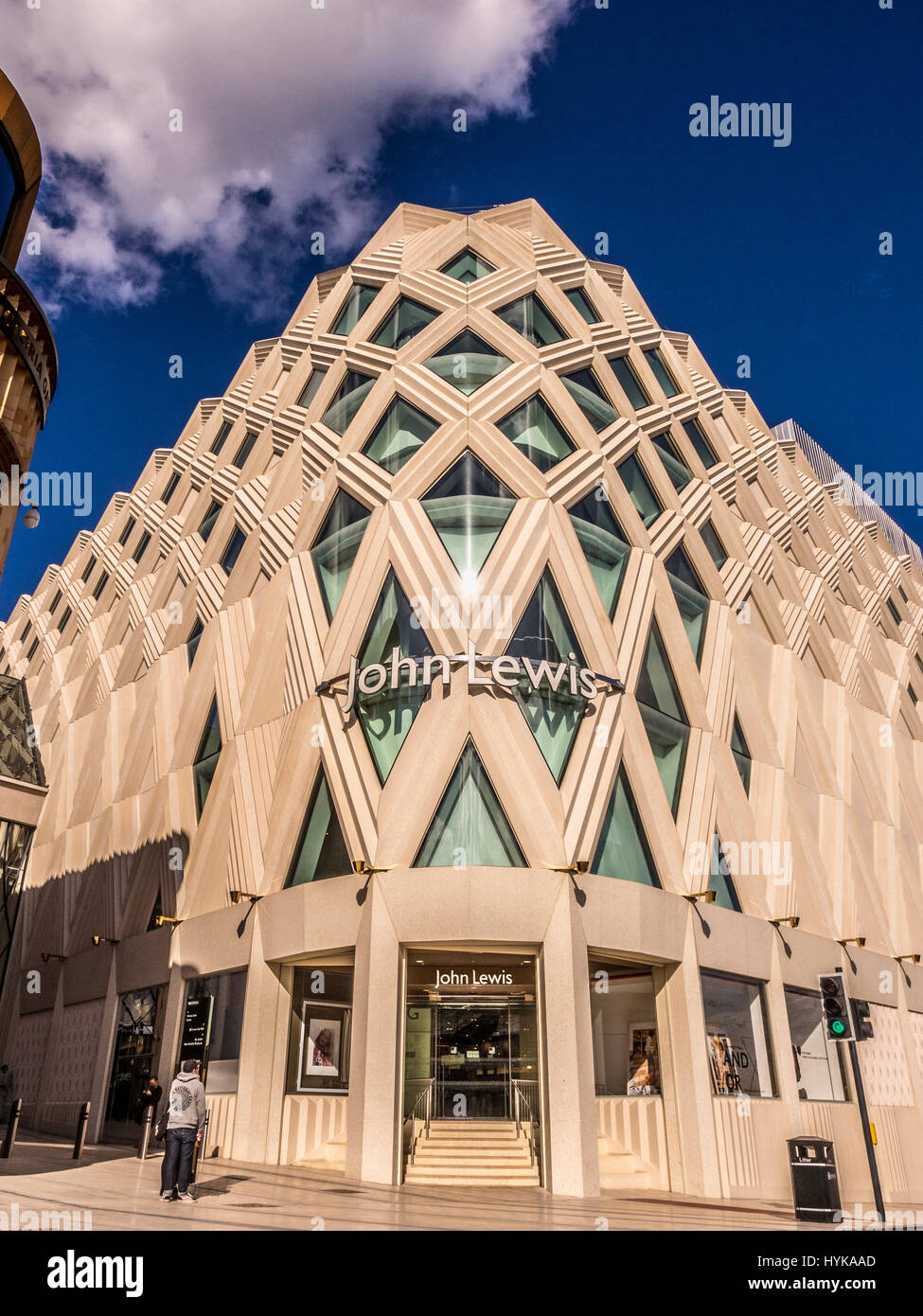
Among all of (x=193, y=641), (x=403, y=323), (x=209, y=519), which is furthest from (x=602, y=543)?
(x=209, y=519)

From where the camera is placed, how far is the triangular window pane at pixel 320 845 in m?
21.3

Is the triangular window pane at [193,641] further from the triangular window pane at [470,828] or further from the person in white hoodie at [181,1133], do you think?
the person in white hoodie at [181,1133]

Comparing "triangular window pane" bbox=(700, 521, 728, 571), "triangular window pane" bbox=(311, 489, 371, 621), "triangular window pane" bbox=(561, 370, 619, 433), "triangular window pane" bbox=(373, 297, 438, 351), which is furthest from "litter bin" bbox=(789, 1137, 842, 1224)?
"triangular window pane" bbox=(373, 297, 438, 351)

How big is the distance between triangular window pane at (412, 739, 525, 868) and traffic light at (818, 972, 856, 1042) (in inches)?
271

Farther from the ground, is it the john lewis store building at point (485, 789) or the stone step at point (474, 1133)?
the john lewis store building at point (485, 789)

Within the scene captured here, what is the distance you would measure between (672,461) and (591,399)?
13.1 feet

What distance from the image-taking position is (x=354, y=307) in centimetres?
3159

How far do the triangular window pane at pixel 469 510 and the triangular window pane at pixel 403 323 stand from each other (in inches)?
242

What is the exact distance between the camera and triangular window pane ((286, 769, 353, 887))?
21.3 meters

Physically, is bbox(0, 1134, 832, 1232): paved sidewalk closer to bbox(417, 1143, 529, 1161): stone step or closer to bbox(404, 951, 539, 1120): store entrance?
bbox(417, 1143, 529, 1161): stone step

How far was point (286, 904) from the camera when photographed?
21547 mm

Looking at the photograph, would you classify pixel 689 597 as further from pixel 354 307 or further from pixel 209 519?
pixel 209 519

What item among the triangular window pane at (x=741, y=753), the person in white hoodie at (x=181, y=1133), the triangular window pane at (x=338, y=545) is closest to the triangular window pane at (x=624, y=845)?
the triangular window pane at (x=741, y=753)

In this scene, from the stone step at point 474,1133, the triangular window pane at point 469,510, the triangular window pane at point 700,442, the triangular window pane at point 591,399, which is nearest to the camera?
the stone step at point 474,1133
